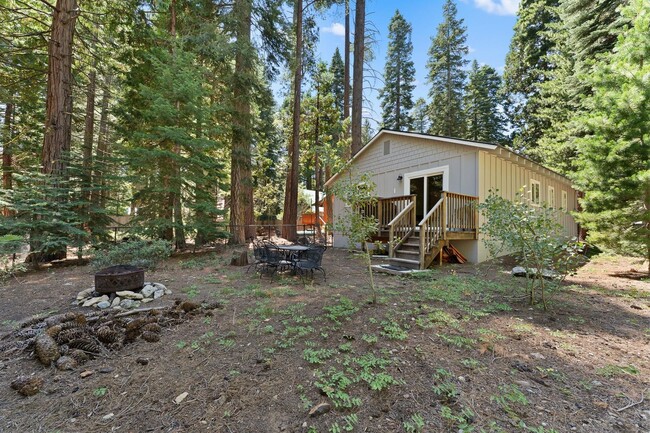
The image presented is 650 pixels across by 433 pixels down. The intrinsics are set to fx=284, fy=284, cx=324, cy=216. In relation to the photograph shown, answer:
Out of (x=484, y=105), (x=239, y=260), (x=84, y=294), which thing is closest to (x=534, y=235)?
(x=239, y=260)

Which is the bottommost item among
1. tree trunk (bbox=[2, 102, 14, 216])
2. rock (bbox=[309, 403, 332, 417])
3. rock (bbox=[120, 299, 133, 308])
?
rock (bbox=[309, 403, 332, 417])

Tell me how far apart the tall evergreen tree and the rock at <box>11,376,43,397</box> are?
2214 cm

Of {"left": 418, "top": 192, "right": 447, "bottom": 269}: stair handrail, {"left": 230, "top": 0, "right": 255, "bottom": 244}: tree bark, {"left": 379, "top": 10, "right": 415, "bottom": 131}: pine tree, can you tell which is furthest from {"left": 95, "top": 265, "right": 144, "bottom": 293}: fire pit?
{"left": 379, "top": 10, "right": 415, "bottom": 131}: pine tree

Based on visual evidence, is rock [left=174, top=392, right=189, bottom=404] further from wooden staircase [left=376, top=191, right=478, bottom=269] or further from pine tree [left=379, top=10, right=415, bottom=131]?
pine tree [left=379, top=10, right=415, bottom=131]

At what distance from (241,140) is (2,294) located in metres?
8.05

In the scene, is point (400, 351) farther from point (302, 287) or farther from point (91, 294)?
point (91, 294)

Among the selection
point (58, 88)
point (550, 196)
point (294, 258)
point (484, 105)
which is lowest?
point (294, 258)

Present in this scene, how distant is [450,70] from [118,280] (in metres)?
27.6

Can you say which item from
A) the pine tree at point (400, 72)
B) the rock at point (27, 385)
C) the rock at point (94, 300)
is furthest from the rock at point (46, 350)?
the pine tree at point (400, 72)

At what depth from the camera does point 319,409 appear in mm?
2201

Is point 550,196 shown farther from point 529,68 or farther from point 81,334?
point 81,334

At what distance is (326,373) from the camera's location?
2641mm

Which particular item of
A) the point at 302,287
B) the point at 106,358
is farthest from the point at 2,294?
the point at 302,287

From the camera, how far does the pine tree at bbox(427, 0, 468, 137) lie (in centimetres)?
2391
